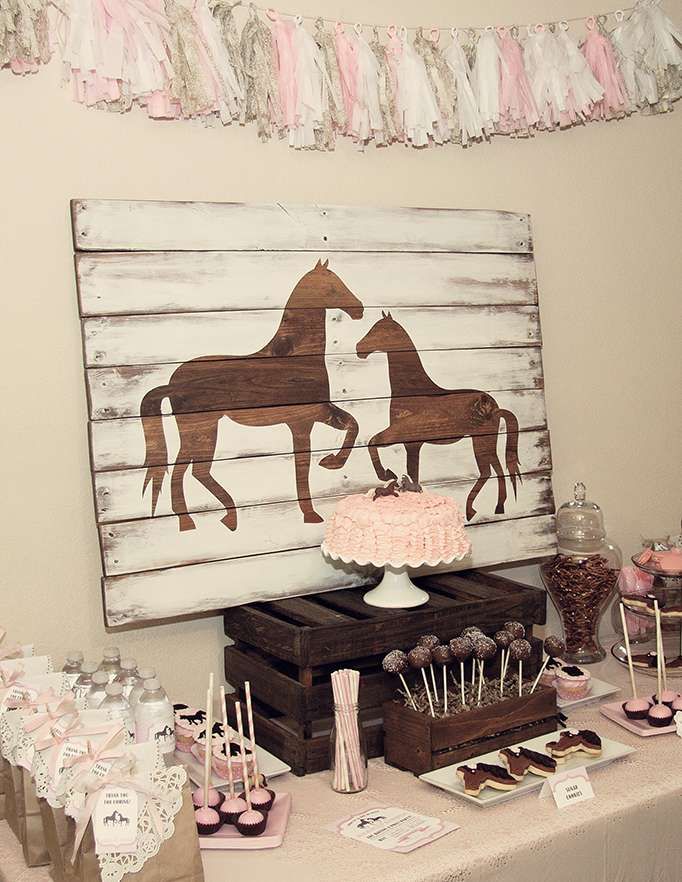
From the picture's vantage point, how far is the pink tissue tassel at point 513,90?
2.37m

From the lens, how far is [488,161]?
245 centimetres

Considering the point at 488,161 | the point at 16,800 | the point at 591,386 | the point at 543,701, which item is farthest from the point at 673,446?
the point at 16,800

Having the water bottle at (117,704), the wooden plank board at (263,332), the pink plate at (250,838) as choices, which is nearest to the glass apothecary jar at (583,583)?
the wooden plank board at (263,332)

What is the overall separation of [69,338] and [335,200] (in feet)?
2.13

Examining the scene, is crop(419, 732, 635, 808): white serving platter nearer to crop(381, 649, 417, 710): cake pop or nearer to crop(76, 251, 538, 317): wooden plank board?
crop(381, 649, 417, 710): cake pop

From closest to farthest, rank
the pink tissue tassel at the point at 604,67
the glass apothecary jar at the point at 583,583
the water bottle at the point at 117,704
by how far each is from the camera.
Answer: the water bottle at the point at 117,704 < the glass apothecary jar at the point at 583,583 < the pink tissue tassel at the point at 604,67

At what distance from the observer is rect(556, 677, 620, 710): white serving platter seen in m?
2.09

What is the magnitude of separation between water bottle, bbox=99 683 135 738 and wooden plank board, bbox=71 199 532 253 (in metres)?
0.79

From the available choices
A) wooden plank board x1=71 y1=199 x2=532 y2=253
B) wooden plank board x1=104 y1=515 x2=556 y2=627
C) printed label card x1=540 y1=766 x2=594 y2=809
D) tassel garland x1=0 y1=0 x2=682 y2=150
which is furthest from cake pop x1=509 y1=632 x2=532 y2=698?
tassel garland x1=0 y1=0 x2=682 y2=150

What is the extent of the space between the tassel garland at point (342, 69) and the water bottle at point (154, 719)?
1.06m

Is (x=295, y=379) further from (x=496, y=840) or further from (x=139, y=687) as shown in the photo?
(x=496, y=840)

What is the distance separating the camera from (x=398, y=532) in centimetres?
192

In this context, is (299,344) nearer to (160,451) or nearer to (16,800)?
(160,451)

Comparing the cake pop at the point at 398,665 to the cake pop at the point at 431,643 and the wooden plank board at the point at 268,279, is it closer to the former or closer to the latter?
the cake pop at the point at 431,643
